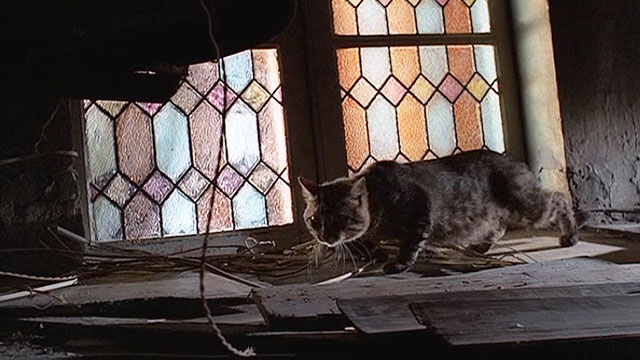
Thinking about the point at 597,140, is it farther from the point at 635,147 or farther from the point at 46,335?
the point at 46,335

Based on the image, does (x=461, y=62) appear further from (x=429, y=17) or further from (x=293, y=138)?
(x=293, y=138)

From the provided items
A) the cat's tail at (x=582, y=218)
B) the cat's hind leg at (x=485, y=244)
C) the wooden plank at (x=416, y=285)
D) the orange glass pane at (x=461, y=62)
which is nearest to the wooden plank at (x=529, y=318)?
the wooden plank at (x=416, y=285)

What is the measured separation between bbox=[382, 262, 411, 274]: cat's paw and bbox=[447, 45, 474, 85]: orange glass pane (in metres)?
0.90

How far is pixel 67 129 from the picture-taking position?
84.0 inches

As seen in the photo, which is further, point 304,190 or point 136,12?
point 304,190

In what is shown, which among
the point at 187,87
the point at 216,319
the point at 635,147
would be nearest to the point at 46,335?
the point at 216,319

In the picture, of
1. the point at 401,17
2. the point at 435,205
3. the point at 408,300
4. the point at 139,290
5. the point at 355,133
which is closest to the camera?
the point at 408,300

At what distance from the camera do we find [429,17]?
8.99 ft

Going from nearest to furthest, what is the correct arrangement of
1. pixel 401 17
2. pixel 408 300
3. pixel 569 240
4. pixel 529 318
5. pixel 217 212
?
pixel 529 318 < pixel 408 300 < pixel 569 240 < pixel 217 212 < pixel 401 17

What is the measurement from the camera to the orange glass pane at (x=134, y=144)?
244 cm

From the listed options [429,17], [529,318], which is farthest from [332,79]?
[529,318]

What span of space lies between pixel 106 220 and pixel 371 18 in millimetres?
1097

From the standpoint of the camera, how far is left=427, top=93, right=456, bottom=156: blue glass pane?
271 centimetres

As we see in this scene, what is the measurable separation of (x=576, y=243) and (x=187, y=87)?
1294 millimetres
